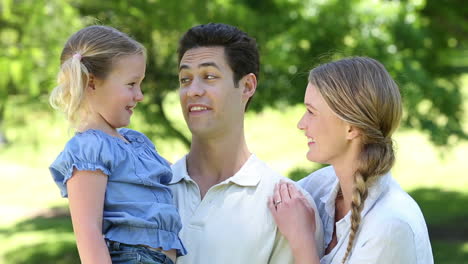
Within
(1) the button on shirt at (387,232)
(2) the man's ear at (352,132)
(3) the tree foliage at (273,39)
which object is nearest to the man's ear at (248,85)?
(2) the man's ear at (352,132)

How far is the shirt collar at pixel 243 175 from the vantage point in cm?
297

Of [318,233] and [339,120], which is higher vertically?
[339,120]

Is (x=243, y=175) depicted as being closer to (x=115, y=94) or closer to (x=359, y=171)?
(x=359, y=171)

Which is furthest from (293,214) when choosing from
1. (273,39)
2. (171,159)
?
(171,159)

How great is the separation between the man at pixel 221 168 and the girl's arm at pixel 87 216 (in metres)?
0.63

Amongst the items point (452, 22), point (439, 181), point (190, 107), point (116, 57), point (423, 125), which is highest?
point (116, 57)

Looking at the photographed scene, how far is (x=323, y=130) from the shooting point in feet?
8.80

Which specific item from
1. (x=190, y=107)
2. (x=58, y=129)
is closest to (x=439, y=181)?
(x=58, y=129)

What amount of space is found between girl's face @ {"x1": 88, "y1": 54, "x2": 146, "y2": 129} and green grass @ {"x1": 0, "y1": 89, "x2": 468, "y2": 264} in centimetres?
384

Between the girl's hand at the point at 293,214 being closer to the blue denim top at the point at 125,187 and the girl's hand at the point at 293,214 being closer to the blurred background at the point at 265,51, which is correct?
the blue denim top at the point at 125,187

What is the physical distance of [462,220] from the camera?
36.0ft

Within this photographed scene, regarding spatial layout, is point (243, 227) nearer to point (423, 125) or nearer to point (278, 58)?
point (278, 58)

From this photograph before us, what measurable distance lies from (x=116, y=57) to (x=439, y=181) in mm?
12131

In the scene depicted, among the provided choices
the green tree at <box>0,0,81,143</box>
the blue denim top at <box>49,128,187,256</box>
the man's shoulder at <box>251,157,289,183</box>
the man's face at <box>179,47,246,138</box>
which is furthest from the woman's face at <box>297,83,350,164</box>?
the green tree at <box>0,0,81,143</box>
